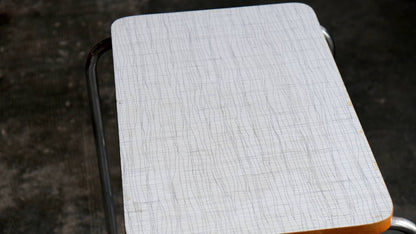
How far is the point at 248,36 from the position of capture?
0.77 meters

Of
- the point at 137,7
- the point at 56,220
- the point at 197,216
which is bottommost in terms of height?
the point at 56,220

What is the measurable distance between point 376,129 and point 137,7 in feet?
2.75

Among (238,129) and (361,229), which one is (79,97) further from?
(361,229)

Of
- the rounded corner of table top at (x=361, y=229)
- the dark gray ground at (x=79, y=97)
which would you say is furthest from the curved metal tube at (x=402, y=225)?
the dark gray ground at (x=79, y=97)

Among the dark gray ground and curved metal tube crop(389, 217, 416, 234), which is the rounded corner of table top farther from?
the dark gray ground

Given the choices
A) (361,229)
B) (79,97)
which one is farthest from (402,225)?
(79,97)

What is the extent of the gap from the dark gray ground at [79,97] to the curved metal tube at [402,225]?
0.59 m

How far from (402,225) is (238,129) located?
8.9 inches

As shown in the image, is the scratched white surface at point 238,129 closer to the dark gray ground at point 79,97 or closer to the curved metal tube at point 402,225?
the curved metal tube at point 402,225

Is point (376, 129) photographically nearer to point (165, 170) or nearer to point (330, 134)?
point (330, 134)

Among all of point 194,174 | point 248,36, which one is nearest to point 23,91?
point 248,36

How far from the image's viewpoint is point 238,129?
25.2 inches

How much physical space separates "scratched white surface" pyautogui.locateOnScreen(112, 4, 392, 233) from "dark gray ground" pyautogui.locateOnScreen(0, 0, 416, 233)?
58 cm

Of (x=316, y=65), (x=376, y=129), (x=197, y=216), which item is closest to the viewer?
(x=197, y=216)
